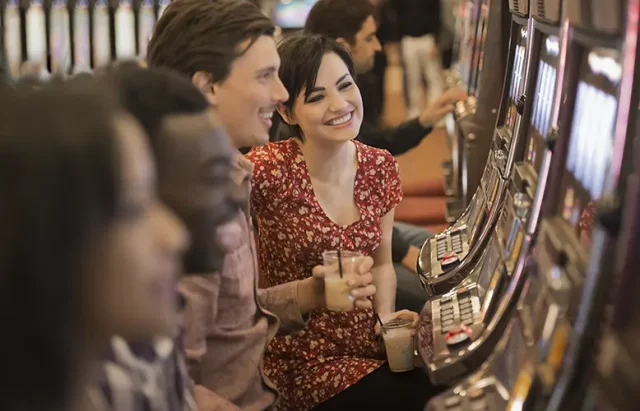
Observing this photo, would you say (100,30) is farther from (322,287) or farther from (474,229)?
(322,287)

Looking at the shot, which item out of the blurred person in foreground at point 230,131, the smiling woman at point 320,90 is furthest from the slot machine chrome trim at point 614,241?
the smiling woman at point 320,90

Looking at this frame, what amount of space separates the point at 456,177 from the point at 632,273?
3.26m

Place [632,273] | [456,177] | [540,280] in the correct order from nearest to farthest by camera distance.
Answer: [632,273]
[540,280]
[456,177]

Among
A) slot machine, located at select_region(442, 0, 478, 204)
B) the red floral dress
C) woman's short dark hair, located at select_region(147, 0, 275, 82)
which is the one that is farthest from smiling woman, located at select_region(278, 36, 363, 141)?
slot machine, located at select_region(442, 0, 478, 204)

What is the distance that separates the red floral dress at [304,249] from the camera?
235cm

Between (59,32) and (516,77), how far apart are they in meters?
4.16

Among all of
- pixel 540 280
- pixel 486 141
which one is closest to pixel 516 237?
pixel 540 280

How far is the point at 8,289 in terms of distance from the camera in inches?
34.1

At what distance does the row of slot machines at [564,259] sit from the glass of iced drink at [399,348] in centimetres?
14

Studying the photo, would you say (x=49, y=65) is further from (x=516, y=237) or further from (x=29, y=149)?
(x=29, y=149)

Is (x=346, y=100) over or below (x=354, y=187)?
over

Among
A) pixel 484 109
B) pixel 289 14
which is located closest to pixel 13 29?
pixel 289 14

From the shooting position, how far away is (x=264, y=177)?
2.45m

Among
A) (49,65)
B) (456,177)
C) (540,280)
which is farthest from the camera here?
(49,65)
